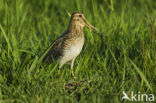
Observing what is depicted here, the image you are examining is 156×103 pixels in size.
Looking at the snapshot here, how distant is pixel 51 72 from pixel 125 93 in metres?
0.98

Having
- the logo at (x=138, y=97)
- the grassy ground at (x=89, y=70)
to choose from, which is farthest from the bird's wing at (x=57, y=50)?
the logo at (x=138, y=97)

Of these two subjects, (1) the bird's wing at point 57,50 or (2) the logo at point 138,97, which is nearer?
(2) the logo at point 138,97

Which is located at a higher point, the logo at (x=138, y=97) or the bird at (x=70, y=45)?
the bird at (x=70, y=45)

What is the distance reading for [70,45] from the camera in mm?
4684

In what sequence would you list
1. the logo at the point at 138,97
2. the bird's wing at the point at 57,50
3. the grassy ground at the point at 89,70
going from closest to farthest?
the logo at the point at 138,97, the grassy ground at the point at 89,70, the bird's wing at the point at 57,50

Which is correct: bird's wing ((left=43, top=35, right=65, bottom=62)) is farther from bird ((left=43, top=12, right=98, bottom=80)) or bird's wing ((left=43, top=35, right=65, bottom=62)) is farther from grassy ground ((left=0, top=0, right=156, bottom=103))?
grassy ground ((left=0, top=0, right=156, bottom=103))

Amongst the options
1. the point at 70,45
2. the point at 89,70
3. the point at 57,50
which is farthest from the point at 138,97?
the point at 57,50

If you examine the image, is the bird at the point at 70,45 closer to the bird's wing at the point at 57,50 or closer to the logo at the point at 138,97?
the bird's wing at the point at 57,50

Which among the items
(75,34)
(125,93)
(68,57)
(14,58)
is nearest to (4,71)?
(14,58)

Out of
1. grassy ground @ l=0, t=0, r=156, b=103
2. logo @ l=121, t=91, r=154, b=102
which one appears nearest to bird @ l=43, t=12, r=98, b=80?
grassy ground @ l=0, t=0, r=156, b=103

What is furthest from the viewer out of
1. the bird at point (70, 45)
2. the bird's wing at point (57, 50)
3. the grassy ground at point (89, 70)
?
the bird's wing at point (57, 50)

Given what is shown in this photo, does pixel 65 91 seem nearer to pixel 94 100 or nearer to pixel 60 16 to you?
pixel 94 100

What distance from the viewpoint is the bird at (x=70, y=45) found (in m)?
4.64

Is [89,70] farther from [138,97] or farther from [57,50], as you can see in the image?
[138,97]
